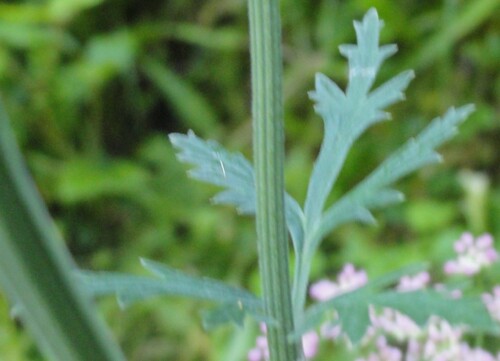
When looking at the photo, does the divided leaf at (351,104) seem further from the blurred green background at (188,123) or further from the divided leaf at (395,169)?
the blurred green background at (188,123)

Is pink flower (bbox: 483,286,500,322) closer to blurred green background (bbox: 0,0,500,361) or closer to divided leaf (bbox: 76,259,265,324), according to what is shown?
divided leaf (bbox: 76,259,265,324)

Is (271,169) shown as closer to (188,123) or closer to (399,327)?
(399,327)

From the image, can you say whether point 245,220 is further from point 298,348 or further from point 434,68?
point 298,348

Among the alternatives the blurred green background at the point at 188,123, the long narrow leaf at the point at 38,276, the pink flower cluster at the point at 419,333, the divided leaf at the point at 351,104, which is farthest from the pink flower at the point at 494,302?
the blurred green background at the point at 188,123

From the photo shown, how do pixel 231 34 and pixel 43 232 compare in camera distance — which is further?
pixel 231 34

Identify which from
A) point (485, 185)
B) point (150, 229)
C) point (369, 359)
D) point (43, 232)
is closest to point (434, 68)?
point (485, 185)

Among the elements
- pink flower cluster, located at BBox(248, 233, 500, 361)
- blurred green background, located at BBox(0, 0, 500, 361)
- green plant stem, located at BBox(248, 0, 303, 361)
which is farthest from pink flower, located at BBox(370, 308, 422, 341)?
blurred green background, located at BBox(0, 0, 500, 361)
